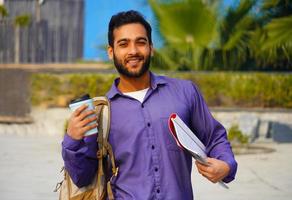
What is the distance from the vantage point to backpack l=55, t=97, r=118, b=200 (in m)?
2.71

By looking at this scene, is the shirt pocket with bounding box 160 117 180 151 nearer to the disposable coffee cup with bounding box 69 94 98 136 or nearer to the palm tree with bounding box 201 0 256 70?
the disposable coffee cup with bounding box 69 94 98 136

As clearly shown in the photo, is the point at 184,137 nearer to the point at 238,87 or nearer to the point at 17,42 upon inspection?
the point at 238,87

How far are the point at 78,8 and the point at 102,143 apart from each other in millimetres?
17069

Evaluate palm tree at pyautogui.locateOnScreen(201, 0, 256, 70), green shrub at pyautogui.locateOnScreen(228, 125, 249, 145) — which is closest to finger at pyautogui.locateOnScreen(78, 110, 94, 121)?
green shrub at pyautogui.locateOnScreen(228, 125, 249, 145)

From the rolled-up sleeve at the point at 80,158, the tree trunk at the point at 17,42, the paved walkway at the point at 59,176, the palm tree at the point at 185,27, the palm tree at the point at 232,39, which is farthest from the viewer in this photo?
the tree trunk at the point at 17,42

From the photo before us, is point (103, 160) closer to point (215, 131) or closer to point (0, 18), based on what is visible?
point (215, 131)

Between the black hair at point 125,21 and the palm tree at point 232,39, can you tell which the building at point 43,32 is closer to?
the palm tree at point 232,39

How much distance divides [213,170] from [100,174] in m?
0.45

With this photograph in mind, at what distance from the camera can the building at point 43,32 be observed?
18.8 m

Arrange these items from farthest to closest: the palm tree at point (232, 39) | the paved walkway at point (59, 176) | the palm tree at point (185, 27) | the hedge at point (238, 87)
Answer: the palm tree at point (232, 39) < the palm tree at point (185, 27) < the hedge at point (238, 87) < the paved walkway at point (59, 176)

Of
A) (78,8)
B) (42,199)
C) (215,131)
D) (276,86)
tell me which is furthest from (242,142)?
(78,8)

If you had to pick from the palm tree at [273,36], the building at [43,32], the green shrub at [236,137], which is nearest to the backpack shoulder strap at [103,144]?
the green shrub at [236,137]

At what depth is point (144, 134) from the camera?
8.96 feet

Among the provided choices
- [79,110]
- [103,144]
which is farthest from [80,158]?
[79,110]
